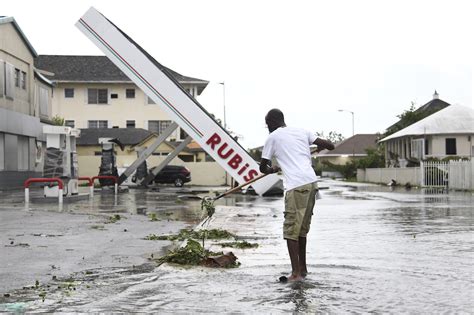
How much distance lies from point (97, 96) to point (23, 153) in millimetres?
27269

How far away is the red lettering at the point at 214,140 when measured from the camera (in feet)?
85.0

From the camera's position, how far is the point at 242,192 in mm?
33750

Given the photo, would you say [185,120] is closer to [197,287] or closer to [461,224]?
[461,224]

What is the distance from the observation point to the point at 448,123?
2292 inches

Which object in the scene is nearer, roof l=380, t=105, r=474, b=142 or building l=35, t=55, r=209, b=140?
roof l=380, t=105, r=474, b=142

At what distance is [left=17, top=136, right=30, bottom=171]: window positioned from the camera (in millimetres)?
40969

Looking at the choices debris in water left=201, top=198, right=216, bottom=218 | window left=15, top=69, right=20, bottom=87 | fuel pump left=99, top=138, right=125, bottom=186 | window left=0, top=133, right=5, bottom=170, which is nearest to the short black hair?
debris in water left=201, top=198, right=216, bottom=218

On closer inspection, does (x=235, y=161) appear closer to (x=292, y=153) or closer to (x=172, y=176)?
(x=292, y=153)

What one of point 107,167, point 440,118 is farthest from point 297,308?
point 440,118

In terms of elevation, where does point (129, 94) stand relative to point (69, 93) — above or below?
below

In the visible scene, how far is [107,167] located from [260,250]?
27136 mm

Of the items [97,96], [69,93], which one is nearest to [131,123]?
[97,96]

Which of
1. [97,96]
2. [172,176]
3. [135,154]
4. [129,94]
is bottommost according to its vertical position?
[172,176]

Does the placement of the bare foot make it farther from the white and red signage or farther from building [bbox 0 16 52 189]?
building [bbox 0 16 52 189]
